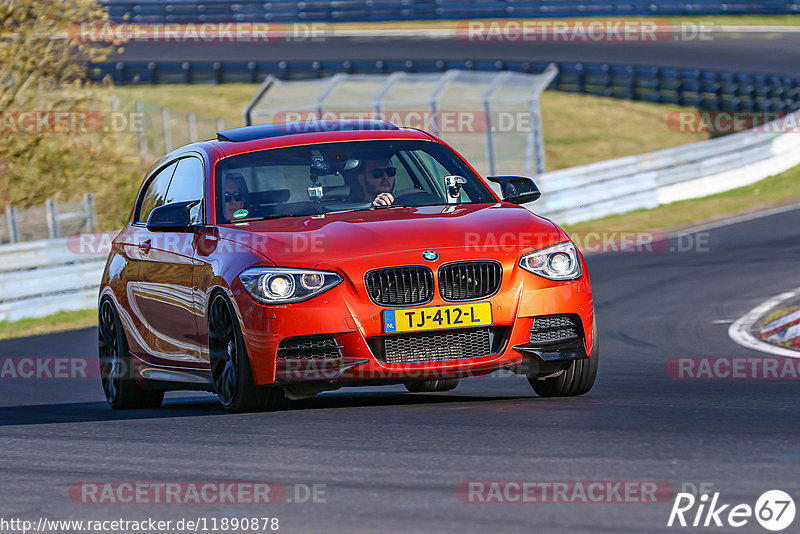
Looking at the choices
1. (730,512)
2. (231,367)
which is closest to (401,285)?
(231,367)

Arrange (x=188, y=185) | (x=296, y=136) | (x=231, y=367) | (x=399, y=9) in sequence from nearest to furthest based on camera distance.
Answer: (x=231, y=367)
(x=296, y=136)
(x=188, y=185)
(x=399, y=9)

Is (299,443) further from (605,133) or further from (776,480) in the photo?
(605,133)

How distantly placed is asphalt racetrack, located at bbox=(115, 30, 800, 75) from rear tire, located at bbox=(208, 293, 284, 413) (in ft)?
97.7

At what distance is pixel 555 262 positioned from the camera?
7.45m

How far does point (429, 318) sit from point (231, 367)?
3.82ft

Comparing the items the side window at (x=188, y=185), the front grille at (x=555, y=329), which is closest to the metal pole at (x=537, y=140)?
the side window at (x=188, y=185)

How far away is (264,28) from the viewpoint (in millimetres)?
49344

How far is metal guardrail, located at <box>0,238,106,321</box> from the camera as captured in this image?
17.3 meters

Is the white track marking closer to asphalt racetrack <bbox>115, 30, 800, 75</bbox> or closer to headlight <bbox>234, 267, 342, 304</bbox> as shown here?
headlight <bbox>234, 267, 342, 304</bbox>

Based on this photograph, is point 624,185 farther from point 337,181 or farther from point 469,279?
point 469,279

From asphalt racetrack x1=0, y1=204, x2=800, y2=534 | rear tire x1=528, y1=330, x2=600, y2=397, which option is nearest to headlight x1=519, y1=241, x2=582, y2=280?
rear tire x1=528, y1=330, x2=600, y2=397

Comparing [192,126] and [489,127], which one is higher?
[489,127]

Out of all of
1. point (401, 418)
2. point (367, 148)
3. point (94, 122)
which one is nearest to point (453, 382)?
point (367, 148)

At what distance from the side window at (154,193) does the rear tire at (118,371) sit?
2.14 feet
